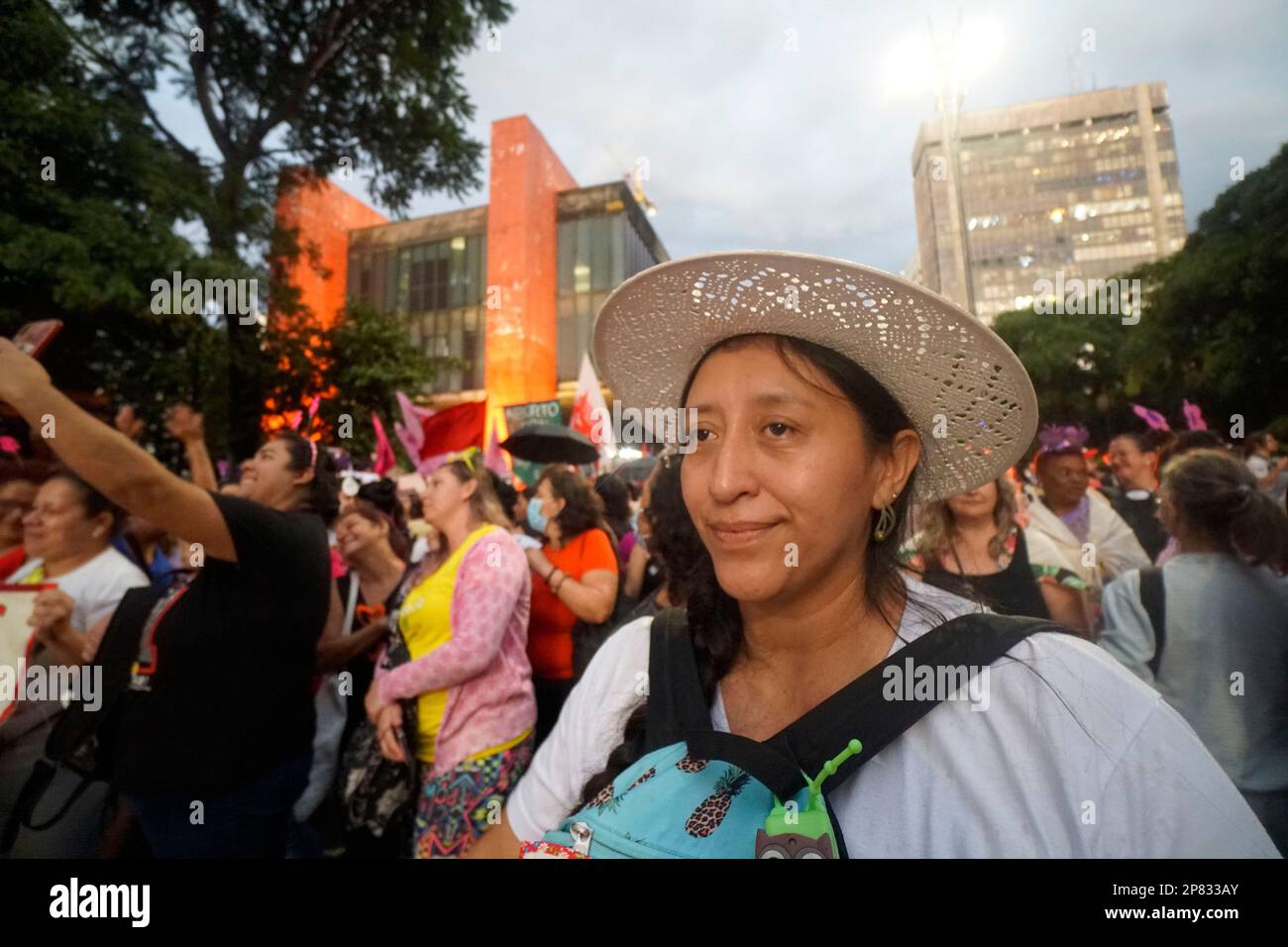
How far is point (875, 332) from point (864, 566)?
48 cm

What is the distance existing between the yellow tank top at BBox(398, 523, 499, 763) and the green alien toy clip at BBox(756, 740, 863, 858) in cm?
180

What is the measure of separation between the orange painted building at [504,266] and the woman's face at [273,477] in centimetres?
2011

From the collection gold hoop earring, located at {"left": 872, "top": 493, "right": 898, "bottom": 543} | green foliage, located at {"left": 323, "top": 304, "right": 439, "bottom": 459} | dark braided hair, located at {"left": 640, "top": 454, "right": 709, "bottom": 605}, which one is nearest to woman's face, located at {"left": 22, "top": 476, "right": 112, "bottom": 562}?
dark braided hair, located at {"left": 640, "top": 454, "right": 709, "bottom": 605}

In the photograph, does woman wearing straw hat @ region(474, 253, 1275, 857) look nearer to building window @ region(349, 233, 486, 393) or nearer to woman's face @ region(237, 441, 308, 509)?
woman's face @ region(237, 441, 308, 509)

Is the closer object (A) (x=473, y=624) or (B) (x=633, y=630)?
(B) (x=633, y=630)

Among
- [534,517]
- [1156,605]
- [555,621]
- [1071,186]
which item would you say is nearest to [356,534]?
[555,621]

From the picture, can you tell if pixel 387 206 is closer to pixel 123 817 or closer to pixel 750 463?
pixel 123 817

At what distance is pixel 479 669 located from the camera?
239cm

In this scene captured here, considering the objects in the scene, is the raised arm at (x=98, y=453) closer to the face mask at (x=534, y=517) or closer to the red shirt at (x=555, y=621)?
the red shirt at (x=555, y=621)

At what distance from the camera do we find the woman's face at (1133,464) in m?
5.10

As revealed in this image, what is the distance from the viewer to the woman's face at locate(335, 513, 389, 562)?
3477mm

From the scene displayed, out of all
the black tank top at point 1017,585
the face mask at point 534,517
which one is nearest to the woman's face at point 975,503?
the black tank top at point 1017,585

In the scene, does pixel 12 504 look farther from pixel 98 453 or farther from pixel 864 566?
pixel 864 566

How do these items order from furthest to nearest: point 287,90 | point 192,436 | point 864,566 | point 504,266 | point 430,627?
point 504,266 → point 287,90 → point 192,436 → point 430,627 → point 864,566
